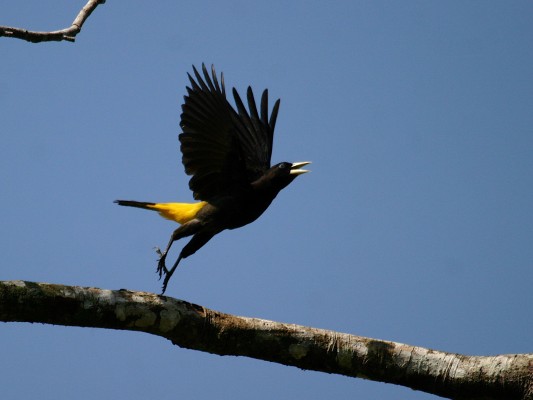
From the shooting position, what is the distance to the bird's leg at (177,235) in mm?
5852

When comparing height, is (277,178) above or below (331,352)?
above

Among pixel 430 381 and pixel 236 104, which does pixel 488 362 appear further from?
pixel 236 104

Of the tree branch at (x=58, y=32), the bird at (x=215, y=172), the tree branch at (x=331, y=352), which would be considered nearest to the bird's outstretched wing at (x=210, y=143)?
the bird at (x=215, y=172)

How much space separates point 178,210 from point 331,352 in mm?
3014

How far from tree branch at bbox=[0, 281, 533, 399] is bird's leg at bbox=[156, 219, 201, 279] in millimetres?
2397

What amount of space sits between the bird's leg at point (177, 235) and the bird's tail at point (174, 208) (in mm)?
166

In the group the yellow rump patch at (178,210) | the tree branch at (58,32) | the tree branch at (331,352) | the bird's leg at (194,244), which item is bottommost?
the tree branch at (331,352)

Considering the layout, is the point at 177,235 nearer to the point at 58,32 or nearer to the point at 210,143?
the point at 210,143

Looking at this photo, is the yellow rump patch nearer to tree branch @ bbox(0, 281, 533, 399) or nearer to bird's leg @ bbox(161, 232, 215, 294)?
bird's leg @ bbox(161, 232, 215, 294)

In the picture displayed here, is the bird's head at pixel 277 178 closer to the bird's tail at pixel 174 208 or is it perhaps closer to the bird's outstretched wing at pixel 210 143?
the bird's outstretched wing at pixel 210 143

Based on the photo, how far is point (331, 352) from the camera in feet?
11.6

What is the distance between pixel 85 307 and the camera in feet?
10.4

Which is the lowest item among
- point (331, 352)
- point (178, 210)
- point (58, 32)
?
point (331, 352)

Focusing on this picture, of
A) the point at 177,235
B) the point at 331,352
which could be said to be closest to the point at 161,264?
the point at 177,235
